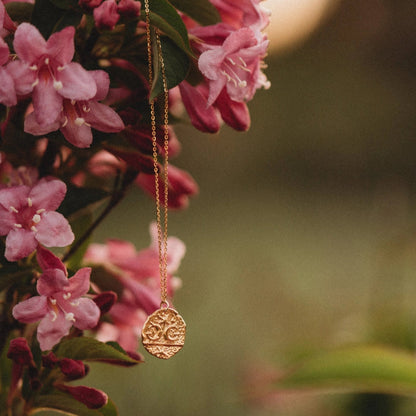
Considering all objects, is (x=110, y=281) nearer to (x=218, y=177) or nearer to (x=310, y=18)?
(x=218, y=177)

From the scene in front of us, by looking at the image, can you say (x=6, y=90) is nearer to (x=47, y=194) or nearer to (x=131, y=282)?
(x=47, y=194)

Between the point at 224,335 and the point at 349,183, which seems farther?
the point at 349,183

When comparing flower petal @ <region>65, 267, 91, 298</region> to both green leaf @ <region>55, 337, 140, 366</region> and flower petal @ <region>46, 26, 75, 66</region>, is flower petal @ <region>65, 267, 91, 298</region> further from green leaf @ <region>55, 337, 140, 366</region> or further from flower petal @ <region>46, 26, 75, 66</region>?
flower petal @ <region>46, 26, 75, 66</region>

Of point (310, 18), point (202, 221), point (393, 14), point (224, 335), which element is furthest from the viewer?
point (393, 14)

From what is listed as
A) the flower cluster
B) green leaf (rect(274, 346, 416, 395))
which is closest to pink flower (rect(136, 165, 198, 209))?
the flower cluster

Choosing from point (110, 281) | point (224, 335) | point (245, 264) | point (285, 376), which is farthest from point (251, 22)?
point (245, 264)

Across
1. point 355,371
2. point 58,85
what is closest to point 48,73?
point 58,85
